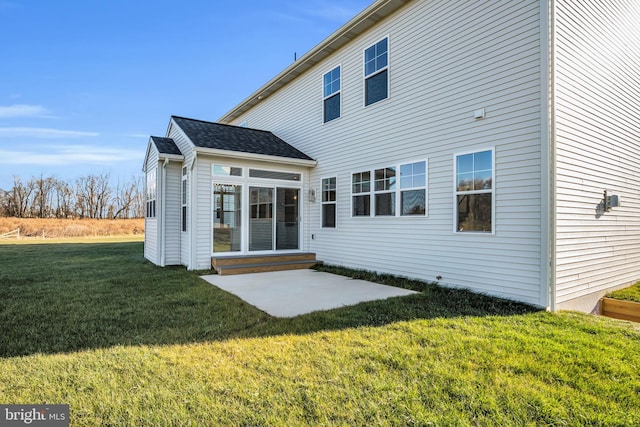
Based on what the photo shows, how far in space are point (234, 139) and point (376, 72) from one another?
4.45 m

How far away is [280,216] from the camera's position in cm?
921

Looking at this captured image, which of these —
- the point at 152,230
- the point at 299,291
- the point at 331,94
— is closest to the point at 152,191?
the point at 152,230

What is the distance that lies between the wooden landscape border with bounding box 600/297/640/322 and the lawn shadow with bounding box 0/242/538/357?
2.19m

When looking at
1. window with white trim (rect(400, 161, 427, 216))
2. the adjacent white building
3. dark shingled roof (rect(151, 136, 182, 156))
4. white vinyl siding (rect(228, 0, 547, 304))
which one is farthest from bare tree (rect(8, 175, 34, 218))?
window with white trim (rect(400, 161, 427, 216))

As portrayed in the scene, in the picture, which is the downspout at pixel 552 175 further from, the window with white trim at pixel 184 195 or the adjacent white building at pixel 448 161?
the window with white trim at pixel 184 195

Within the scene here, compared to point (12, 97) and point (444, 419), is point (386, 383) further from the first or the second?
point (12, 97)

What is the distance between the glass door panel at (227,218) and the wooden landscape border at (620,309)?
7666mm

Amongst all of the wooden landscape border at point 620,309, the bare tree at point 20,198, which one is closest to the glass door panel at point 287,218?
the wooden landscape border at point 620,309

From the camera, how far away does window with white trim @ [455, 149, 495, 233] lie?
5395 mm

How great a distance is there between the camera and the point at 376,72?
7590 millimetres

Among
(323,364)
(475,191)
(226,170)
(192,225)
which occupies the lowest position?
(323,364)

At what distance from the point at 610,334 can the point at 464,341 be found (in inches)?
69.7

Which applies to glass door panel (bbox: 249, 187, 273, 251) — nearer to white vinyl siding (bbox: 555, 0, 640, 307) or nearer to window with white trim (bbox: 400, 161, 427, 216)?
window with white trim (bbox: 400, 161, 427, 216)

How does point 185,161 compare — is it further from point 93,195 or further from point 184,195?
point 93,195
